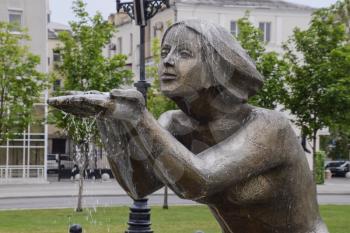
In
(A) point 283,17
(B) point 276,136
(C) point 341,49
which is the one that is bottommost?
(B) point 276,136

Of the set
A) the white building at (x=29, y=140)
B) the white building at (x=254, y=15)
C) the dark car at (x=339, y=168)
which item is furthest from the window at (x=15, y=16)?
the dark car at (x=339, y=168)

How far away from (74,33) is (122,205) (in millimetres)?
4977

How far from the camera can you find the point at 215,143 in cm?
289

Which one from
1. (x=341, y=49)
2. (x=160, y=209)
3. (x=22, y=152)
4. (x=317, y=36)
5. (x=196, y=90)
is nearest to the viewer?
(x=196, y=90)

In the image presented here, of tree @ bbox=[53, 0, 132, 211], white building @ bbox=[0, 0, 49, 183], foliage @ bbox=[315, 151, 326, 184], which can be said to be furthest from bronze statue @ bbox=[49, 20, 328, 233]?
foliage @ bbox=[315, 151, 326, 184]

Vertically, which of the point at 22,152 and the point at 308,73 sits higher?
the point at 308,73

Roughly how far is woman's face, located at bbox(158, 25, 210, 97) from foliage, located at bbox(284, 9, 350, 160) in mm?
15434

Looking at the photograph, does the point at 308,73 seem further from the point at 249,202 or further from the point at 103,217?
the point at 249,202

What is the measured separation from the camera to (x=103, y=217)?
15.4 meters

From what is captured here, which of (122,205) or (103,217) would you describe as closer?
(103,217)

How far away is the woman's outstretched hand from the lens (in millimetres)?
2375

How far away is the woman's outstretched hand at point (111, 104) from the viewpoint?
7.79 ft

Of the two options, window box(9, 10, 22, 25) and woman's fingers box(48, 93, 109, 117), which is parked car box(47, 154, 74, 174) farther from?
woman's fingers box(48, 93, 109, 117)

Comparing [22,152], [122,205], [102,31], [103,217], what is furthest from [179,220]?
[22,152]
